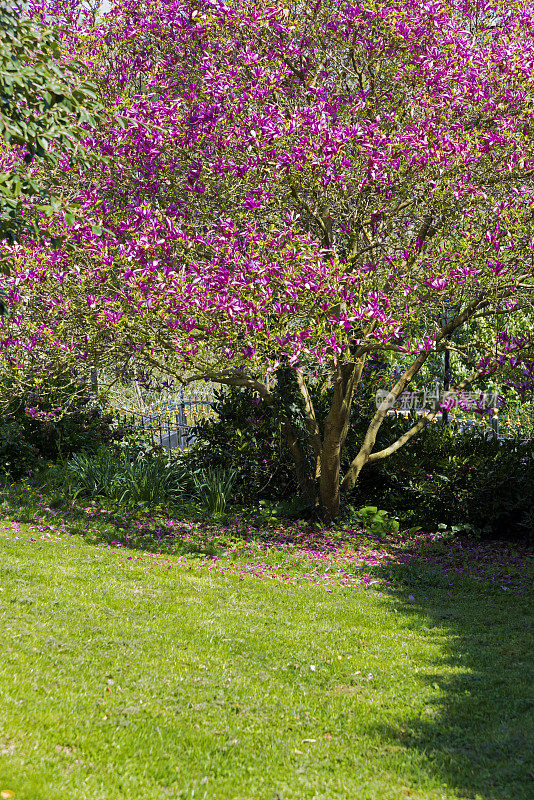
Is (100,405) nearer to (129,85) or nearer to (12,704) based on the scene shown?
(129,85)

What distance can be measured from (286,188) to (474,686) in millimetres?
5071

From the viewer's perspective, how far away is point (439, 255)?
22.7 ft

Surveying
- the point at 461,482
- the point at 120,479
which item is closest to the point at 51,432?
the point at 120,479

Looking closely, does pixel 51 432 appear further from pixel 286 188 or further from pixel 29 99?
pixel 29 99

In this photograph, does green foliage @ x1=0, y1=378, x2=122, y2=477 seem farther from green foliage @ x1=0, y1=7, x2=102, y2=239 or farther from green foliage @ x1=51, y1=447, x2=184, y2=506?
green foliage @ x1=0, y1=7, x2=102, y2=239

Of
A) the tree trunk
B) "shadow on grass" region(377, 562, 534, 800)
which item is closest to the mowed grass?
"shadow on grass" region(377, 562, 534, 800)

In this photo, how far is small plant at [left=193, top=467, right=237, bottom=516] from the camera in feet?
31.4

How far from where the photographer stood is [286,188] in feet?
24.1

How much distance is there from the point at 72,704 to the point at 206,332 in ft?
12.7

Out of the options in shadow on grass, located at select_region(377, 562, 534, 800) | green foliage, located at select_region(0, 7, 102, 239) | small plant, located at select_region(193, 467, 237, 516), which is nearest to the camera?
shadow on grass, located at select_region(377, 562, 534, 800)

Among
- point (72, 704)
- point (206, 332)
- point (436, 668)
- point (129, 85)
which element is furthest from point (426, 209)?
point (72, 704)

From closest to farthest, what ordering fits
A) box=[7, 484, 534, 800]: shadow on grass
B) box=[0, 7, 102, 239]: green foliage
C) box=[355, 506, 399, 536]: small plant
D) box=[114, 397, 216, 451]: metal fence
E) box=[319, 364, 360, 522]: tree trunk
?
box=[7, 484, 534, 800]: shadow on grass < box=[0, 7, 102, 239]: green foliage < box=[319, 364, 360, 522]: tree trunk < box=[355, 506, 399, 536]: small plant < box=[114, 397, 216, 451]: metal fence

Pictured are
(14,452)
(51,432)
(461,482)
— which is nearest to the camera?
(461,482)

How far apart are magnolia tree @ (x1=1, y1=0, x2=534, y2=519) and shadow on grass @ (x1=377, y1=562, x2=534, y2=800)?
2380 millimetres
